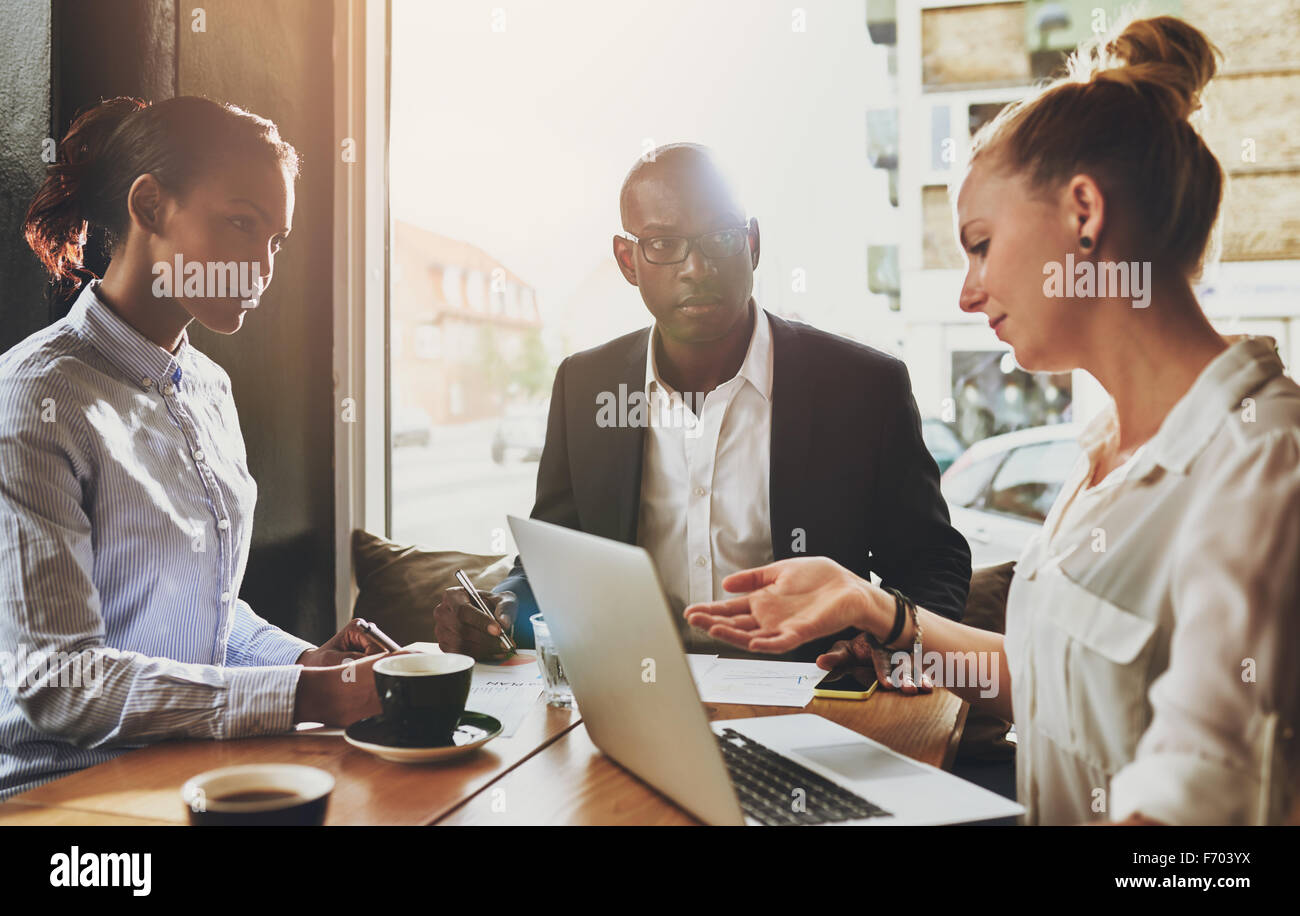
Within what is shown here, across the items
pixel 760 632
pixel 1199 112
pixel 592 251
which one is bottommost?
pixel 760 632

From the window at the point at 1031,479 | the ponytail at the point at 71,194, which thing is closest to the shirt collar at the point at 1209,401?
the ponytail at the point at 71,194

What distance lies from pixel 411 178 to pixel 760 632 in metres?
2.29

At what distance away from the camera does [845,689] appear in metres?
1.41

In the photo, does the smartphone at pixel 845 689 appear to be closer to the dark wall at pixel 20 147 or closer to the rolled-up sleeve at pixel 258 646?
the rolled-up sleeve at pixel 258 646

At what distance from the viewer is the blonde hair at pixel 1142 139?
0.99 m

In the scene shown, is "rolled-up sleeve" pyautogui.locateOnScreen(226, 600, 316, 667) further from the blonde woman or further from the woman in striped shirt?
the blonde woman

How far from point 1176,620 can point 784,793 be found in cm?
40

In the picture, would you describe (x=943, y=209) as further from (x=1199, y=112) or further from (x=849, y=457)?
(x=1199, y=112)

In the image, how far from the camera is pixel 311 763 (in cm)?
111

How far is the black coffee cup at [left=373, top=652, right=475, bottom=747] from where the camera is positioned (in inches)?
42.9

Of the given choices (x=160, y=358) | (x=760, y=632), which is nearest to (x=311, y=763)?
(x=760, y=632)

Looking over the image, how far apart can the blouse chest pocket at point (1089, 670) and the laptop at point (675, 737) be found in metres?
0.11

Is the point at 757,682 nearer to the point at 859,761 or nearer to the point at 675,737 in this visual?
the point at 859,761

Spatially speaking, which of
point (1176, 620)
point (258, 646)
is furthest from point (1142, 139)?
point (258, 646)
